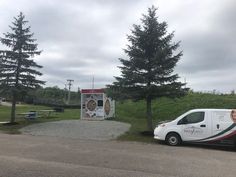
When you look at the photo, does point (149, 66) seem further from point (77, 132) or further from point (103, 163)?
point (103, 163)

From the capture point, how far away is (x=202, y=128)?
1573 centimetres

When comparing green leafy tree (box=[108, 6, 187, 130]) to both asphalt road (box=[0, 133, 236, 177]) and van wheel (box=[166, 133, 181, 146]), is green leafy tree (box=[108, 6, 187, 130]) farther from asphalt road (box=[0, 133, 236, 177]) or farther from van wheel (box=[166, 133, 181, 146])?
asphalt road (box=[0, 133, 236, 177])

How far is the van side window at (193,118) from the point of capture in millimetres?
16047

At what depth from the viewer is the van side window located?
16047 mm

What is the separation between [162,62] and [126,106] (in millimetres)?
21271

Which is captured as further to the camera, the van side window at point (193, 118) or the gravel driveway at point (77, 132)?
the gravel driveway at point (77, 132)

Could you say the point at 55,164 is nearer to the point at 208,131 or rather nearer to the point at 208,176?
the point at 208,176

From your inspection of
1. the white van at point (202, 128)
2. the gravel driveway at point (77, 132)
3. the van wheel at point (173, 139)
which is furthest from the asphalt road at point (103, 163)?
the gravel driveway at point (77, 132)

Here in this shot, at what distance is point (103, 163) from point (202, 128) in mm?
7237

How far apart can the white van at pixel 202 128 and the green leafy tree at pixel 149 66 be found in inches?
127

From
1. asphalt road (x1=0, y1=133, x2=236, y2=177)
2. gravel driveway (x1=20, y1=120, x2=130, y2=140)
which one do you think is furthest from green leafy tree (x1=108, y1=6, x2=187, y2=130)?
asphalt road (x1=0, y1=133, x2=236, y2=177)

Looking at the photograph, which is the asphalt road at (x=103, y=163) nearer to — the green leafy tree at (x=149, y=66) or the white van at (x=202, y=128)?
the white van at (x=202, y=128)

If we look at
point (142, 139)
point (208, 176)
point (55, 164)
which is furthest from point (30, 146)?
point (208, 176)

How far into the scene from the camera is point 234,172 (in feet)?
31.3
